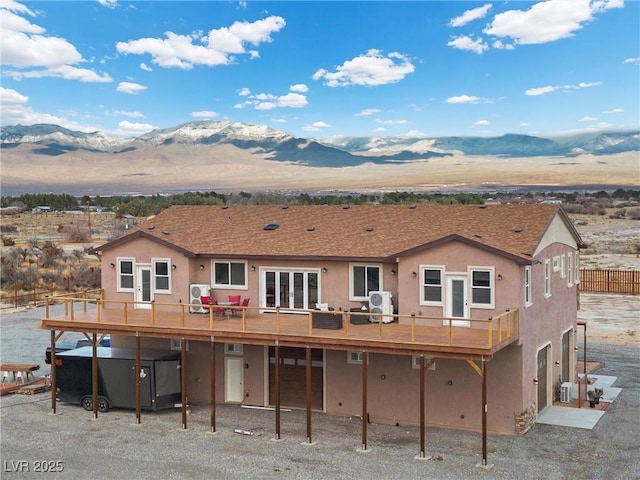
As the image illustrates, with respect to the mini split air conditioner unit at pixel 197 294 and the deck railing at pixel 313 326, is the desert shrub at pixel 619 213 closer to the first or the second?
the deck railing at pixel 313 326

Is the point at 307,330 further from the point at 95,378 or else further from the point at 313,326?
the point at 95,378

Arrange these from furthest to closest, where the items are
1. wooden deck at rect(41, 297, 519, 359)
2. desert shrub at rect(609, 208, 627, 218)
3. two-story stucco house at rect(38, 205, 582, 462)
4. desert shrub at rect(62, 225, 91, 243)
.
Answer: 1. desert shrub at rect(609, 208, 627, 218)
2. desert shrub at rect(62, 225, 91, 243)
3. two-story stucco house at rect(38, 205, 582, 462)
4. wooden deck at rect(41, 297, 519, 359)

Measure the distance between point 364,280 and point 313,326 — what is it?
98.2 inches

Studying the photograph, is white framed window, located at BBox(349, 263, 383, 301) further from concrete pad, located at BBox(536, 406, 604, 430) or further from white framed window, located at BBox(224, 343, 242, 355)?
concrete pad, located at BBox(536, 406, 604, 430)

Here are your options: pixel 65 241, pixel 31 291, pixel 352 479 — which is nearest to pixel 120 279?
pixel 352 479

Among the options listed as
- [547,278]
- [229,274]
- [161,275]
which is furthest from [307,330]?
[547,278]

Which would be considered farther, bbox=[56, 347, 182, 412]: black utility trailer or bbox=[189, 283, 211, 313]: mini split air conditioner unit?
bbox=[189, 283, 211, 313]: mini split air conditioner unit

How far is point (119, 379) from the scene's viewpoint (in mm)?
24422

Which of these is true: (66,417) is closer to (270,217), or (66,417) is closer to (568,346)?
(270,217)

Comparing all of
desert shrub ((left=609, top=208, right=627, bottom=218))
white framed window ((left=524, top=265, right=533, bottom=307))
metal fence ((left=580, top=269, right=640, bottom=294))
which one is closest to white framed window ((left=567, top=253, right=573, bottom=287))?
white framed window ((left=524, top=265, right=533, bottom=307))

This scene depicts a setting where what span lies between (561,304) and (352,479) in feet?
35.7

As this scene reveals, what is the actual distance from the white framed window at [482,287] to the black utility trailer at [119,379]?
364 inches

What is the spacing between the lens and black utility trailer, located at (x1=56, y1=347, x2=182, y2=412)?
2416cm

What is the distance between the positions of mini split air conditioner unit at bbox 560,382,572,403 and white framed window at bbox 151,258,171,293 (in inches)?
512
